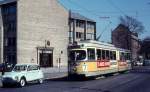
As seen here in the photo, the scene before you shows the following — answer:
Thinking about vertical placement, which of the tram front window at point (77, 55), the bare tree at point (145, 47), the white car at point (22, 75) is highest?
the bare tree at point (145, 47)

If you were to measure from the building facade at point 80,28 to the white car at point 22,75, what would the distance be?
5909cm

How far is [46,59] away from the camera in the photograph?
7612cm

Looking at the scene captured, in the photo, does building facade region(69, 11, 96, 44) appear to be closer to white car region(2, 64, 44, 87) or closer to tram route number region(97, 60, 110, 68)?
tram route number region(97, 60, 110, 68)

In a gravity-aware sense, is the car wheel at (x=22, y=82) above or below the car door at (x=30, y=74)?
below

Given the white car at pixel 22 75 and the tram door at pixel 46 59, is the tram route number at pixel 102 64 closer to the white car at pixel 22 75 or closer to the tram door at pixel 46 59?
the white car at pixel 22 75

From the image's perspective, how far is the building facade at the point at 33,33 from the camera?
70.7m

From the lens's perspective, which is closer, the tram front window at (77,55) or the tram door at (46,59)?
the tram front window at (77,55)

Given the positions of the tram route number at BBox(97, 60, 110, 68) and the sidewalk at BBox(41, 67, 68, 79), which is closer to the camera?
the tram route number at BBox(97, 60, 110, 68)

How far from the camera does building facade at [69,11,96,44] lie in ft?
303

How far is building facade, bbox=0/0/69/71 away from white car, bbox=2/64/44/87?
39.2 meters

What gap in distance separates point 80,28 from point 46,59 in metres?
21.9

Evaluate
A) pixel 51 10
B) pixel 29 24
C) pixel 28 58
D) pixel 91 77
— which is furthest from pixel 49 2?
pixel 91 77

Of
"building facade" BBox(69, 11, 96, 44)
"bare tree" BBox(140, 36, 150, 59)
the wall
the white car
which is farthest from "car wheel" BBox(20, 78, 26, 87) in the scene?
"bare tree" BBox(140, 36, 150, 59)

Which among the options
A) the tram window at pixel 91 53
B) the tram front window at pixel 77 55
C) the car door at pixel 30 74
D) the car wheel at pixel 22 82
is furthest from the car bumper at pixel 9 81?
the tram window at pixel 91 53
